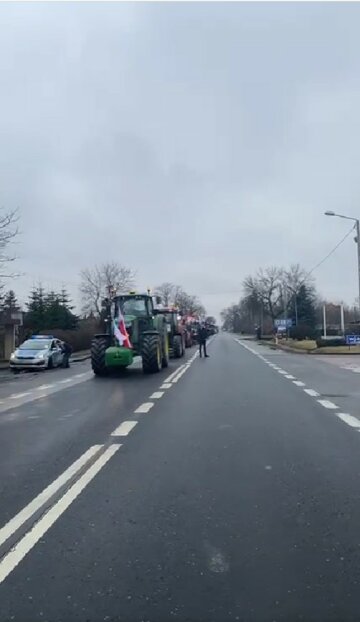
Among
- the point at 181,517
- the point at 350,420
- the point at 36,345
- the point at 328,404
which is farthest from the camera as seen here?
the point at 36,345

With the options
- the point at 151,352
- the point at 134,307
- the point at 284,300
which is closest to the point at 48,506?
the point at 151,352

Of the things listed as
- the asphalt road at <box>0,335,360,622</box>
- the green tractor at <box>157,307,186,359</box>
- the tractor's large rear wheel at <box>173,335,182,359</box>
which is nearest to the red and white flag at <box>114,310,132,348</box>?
the asphalt road at <box>0,335,360,622</box>

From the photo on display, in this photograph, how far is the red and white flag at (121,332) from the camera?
1997cm

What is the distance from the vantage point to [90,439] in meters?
8.72

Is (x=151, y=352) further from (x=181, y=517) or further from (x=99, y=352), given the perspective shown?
(x=181, y=517)

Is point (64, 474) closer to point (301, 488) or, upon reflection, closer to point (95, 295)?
point (301, 488)

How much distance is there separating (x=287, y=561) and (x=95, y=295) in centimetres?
A: 8136

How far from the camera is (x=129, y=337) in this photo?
20.8m

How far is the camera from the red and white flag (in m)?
20.0

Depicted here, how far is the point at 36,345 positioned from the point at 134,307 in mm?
8392

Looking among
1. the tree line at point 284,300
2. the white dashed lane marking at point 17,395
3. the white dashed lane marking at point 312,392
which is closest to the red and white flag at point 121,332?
the white dashed lane marking at point 17,395

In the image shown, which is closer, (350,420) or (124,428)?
(124,428)

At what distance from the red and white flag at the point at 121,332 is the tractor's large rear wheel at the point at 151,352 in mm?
643

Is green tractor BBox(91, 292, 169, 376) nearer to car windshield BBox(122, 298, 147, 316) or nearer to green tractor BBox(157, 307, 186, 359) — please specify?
car windshield BBox(122, 298, 147, 316)
